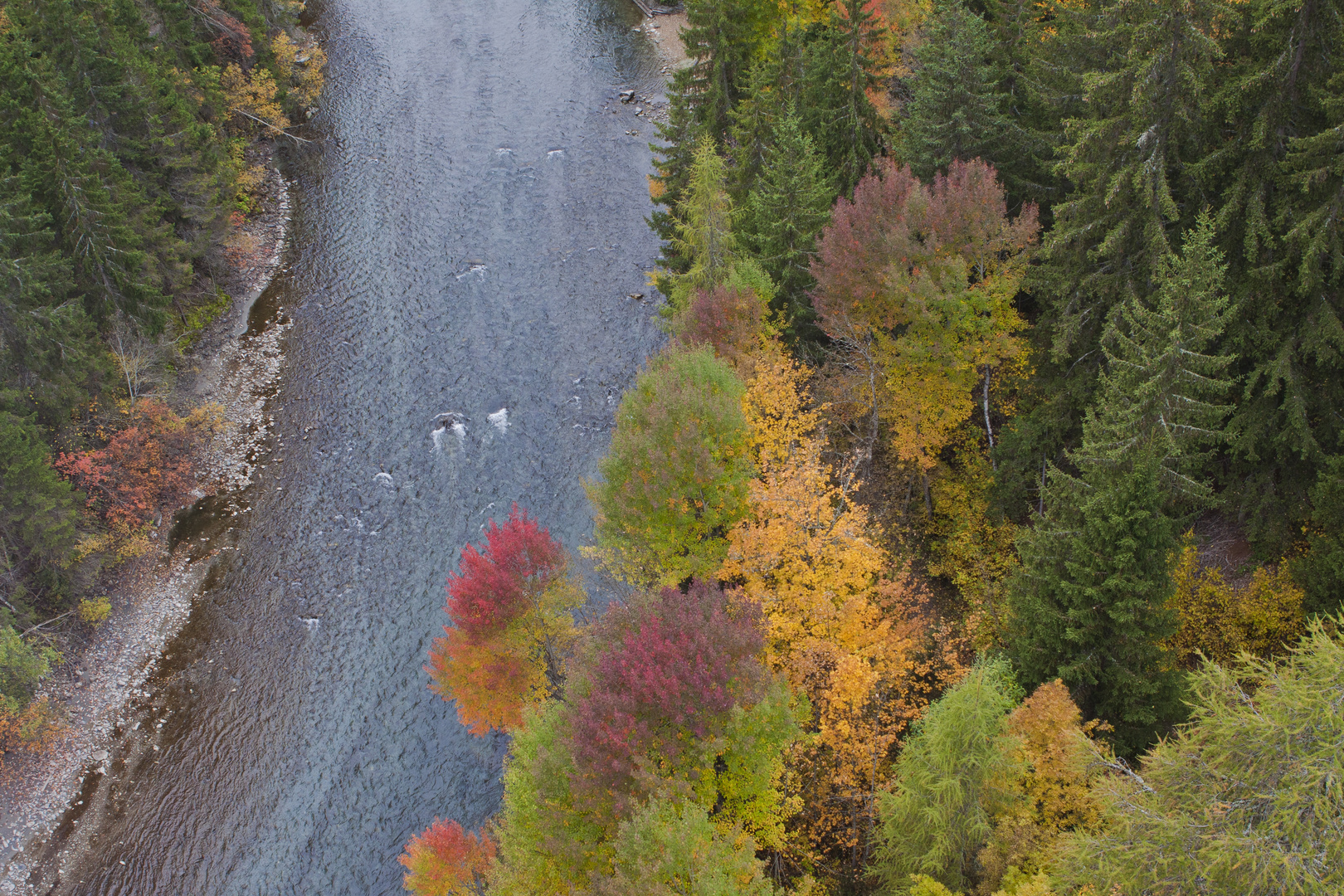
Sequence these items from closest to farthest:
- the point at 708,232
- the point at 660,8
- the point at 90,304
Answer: the point at 708,232 < the point at 90,304 < the point at 660,8

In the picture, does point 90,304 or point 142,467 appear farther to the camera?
point 90,304

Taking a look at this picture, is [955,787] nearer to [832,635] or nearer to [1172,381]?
[832,635]

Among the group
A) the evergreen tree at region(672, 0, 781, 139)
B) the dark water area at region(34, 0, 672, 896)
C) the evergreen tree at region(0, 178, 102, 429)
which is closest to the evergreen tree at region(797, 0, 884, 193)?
the evergreen tree at region(672, 0, 781, 139)

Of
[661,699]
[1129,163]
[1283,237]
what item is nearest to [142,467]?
[661,699]

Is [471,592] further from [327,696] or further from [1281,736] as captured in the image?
[1281,736]

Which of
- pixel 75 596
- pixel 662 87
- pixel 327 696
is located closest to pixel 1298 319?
pixel 327 696

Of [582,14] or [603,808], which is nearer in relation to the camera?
[603,808]

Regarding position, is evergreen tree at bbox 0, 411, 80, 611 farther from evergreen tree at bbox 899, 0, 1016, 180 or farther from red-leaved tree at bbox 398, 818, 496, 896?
evergreen tree at bbox 899, 0, 1016, 180
